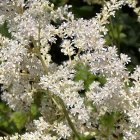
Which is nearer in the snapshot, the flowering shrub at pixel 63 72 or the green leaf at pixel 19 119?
the flowering shrub at pixel 63 72

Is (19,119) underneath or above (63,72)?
above

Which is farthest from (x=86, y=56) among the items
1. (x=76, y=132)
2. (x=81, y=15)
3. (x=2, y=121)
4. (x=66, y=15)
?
(x=81, y=15)

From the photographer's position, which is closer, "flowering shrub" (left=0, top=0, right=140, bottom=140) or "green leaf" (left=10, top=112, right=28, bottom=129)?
"flowering shrub" (left=0, top=0, right=140, bottom=140)

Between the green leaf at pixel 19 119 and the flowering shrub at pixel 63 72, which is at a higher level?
the green leaf at pixel 19 119

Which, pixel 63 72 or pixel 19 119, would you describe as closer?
pixel 63 72

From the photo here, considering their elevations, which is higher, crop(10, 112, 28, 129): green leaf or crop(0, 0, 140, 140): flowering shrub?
crop(10, 112, 28, 129): green leaf

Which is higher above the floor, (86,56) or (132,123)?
(86,56)

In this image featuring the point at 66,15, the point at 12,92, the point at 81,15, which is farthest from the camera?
the point at 81,15

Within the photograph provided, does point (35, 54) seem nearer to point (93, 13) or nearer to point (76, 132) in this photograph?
point (76, 132)
